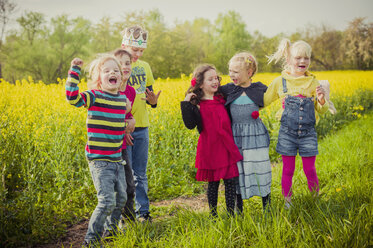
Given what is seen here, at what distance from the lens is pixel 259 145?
2.66 m

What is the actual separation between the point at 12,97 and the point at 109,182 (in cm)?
421

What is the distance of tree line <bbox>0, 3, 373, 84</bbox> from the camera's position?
14.9m

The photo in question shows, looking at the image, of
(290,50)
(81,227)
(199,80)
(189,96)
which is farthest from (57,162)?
(290,50)

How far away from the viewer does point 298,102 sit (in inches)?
110

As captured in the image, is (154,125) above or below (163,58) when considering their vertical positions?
below

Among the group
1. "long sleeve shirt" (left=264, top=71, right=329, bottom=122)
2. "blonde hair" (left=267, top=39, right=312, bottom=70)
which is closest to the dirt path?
"long sleeve shirt" (left=264, top=71, right=329, bottom=122)

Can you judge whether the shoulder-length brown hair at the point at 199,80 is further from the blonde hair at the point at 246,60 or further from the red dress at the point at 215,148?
the blonde hair at the point at 246,60

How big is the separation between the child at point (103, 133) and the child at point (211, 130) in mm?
578

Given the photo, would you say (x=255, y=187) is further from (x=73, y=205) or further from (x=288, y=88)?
(x=73, y=205)

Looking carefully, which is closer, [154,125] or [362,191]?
[362,191]

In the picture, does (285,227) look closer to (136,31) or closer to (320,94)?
(320,94)

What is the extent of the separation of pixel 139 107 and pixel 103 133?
2.19 ft

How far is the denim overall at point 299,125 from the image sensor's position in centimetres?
278

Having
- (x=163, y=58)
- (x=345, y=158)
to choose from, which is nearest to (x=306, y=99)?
(x=345, y=158)
